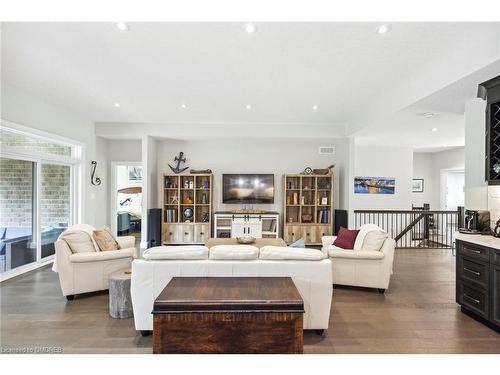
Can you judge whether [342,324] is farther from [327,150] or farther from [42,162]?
[42,162]

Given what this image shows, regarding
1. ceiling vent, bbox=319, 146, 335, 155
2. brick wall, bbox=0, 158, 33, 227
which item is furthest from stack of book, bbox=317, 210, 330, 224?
brick wall, bbox=0, 158, 33, 227

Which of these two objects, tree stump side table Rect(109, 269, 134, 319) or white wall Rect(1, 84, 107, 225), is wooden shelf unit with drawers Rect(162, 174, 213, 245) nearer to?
white wall Rect(1, 84, 107, 225)

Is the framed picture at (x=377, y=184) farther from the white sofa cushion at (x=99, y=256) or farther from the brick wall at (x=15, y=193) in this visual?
the brick wall at (x=15, y=193)

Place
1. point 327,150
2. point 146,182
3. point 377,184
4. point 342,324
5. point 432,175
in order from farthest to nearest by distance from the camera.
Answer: point 432,175 → point 377,184 → point 327,150 → point 146,182 → point 342,324

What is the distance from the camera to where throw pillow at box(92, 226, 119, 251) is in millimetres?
3738

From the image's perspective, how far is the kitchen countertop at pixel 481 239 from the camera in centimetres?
270

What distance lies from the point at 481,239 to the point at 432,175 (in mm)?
8223

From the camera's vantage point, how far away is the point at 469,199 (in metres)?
3.49

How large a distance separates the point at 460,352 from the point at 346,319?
3.13 feet

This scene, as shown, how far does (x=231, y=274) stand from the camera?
8.31 feet

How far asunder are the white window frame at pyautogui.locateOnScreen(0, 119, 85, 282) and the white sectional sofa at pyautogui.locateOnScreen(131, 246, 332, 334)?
3175mm

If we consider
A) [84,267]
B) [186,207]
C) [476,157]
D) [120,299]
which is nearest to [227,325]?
[120,299]
